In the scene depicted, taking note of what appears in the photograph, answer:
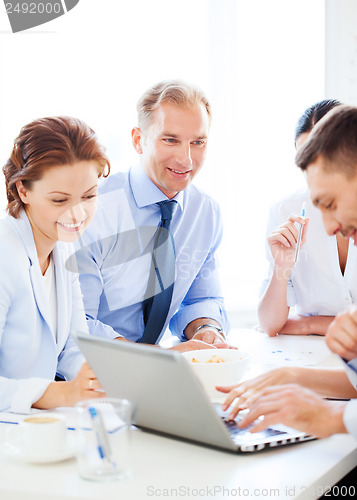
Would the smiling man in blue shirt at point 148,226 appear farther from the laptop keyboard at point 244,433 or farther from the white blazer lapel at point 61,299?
the laptop keyboard at point 244,433

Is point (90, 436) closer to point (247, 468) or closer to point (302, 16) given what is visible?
point (247, 468)

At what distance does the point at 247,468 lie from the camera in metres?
1.16

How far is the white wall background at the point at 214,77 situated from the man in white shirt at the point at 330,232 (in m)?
2.10

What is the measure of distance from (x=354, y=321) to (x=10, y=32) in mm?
2492

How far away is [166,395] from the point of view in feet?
3.99

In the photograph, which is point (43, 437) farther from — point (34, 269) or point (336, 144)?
point (336, 144)

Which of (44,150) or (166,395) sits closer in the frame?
(166,395)

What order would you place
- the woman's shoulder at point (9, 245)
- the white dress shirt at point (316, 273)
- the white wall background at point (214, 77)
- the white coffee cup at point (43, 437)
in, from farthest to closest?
the white wall background at point (214, 77)
the white dress shirt at point (316, 273)
the woman's shoulder at point (9, 245)
the white coffee cup at point (43, 437)

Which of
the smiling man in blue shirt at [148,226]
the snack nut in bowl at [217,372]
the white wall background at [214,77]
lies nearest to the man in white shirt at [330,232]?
the snack nut in bowl at [217,372]

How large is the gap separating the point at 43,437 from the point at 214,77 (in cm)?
294

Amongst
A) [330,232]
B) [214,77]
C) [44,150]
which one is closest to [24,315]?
[44,150]

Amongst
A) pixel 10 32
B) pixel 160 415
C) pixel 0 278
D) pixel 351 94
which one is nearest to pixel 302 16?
pixel 351 94

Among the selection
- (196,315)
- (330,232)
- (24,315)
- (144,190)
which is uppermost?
(330,232)

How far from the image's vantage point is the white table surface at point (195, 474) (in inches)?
42.0
